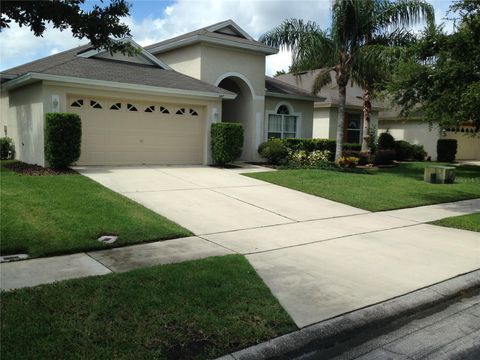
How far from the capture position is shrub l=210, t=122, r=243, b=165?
664 inches

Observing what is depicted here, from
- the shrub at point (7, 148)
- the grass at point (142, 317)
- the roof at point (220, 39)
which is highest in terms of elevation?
the roof at point (220, 39)

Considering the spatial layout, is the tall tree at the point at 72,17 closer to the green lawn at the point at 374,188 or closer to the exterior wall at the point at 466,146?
the green lawn at the point at 374,188

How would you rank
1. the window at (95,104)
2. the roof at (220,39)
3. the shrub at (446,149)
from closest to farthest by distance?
1. the window at (95,104)
2. the roof at (220,39)
3. the shrub at (446,149)

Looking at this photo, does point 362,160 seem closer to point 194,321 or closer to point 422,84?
point 422,84

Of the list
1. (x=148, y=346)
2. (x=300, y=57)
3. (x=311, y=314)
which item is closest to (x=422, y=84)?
(x=300, y=57)

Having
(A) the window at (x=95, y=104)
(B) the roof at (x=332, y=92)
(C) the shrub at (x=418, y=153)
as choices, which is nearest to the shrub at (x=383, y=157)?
(B) the roof at (x=332, y=92)

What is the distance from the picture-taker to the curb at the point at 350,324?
3.98 meters

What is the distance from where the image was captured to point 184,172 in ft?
49.4

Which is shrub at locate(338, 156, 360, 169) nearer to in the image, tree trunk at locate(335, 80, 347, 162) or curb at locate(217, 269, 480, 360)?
tree trunk at locate(335, 80, 347, 162)

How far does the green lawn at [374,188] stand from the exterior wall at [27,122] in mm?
6855

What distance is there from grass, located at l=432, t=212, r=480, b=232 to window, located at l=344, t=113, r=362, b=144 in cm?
1639

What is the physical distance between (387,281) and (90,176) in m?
9.23

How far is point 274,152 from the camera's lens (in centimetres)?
1858

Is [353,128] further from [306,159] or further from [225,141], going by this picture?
[225,141]
